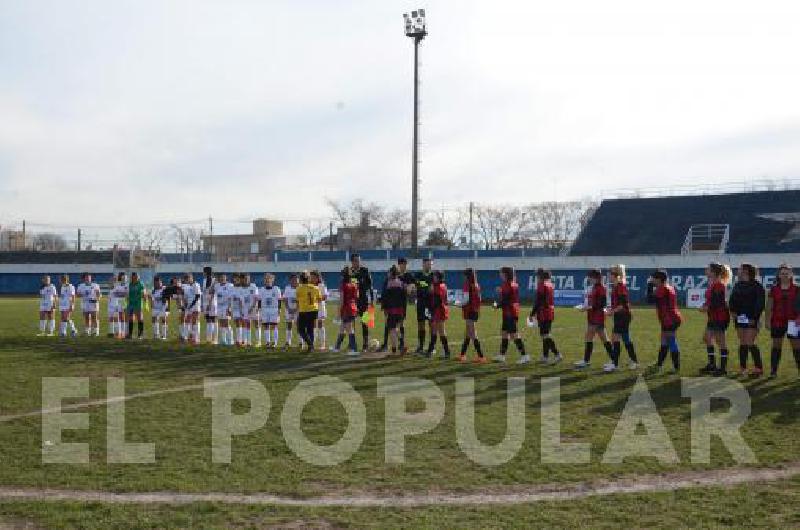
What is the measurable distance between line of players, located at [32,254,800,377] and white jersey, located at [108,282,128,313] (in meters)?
0.03

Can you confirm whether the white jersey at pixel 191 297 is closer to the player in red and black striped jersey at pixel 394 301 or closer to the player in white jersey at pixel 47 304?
the player in white jersey at pixel 47 304

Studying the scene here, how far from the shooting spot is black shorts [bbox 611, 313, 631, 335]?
14898 millimetres

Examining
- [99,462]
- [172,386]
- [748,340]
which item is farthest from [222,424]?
[748,340]

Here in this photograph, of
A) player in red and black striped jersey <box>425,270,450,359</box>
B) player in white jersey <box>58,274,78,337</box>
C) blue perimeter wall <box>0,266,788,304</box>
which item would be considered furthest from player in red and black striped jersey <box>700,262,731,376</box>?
blue perimeter wall <box>0,266,788,304</box>

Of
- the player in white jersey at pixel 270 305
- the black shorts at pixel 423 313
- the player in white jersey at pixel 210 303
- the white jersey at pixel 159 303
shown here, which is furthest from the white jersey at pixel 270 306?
the black shorts at pixel 423 313

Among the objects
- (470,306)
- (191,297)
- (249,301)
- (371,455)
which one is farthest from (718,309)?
(191,297)

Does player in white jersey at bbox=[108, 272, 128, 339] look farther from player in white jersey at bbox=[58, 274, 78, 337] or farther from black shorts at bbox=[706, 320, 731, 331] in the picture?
black shorts at bbox=[706, 320, 731, 331]

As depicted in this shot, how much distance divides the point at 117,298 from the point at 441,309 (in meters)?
10.9

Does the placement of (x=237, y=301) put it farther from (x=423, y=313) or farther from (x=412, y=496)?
(x=412, y=496)

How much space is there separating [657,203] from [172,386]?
5092 cm

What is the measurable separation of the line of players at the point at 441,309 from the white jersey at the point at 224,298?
0.03 metres

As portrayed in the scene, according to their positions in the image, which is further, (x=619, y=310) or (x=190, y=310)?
(x=190, y=310)

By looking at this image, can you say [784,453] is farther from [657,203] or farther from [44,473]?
[657,203]

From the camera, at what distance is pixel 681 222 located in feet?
180
